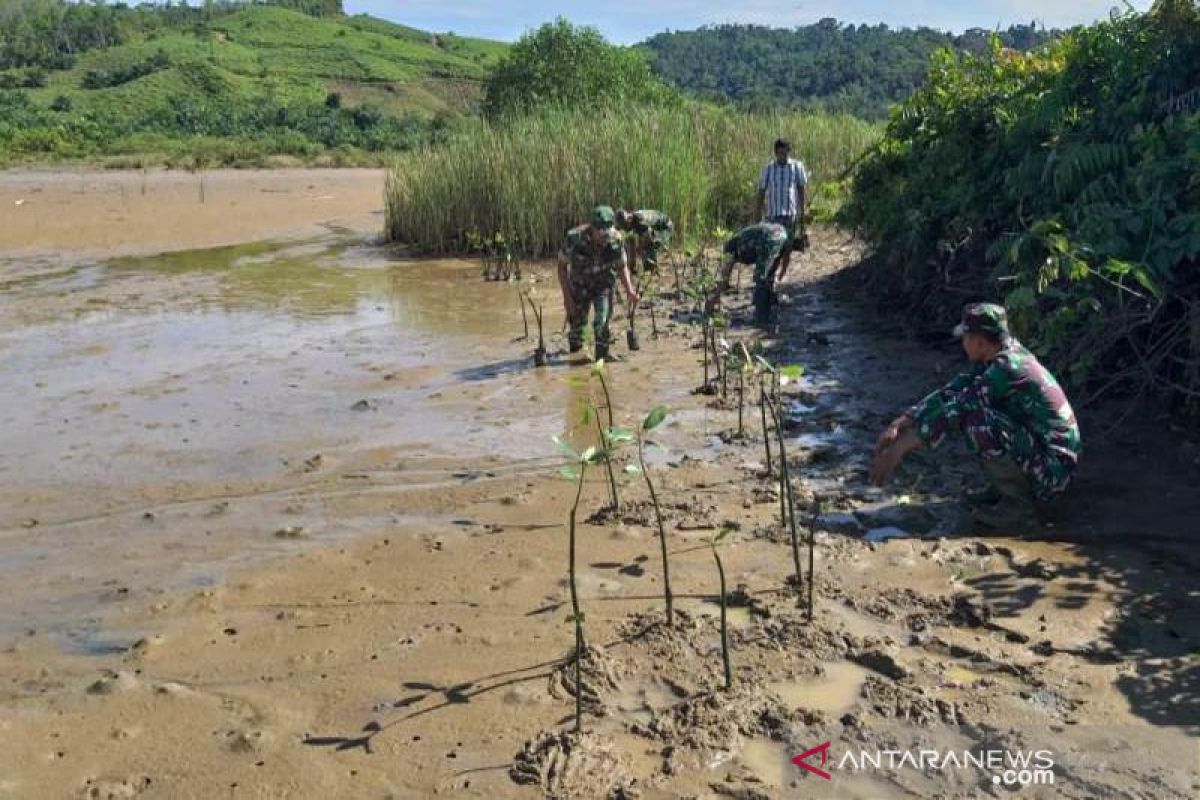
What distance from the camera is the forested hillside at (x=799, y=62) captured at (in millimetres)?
54188

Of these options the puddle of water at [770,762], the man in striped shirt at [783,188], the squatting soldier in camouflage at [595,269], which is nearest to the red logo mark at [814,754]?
the puddle of water at [770,762]

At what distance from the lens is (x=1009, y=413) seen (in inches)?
182

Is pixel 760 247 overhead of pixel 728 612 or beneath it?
overhead

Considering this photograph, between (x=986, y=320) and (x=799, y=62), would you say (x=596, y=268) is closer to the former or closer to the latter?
(x=986, y=320)

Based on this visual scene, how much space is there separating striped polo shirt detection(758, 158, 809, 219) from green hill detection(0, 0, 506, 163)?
14551 mm

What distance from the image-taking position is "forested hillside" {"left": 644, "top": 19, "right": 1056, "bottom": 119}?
5419cm

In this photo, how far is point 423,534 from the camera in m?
4.95

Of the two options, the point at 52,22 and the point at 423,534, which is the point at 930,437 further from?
the point at 52,22

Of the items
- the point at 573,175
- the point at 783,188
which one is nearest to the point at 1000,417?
the point at 783,188

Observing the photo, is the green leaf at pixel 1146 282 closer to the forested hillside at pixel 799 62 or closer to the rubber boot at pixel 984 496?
the rubber boot at pixel 984 496

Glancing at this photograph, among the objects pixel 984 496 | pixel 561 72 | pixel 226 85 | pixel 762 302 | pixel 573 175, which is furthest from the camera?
pixel 226 85

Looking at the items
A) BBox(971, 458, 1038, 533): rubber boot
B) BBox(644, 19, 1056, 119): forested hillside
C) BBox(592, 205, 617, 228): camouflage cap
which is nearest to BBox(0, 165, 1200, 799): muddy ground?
BBox(971, 458, 1038, 533): rubber boot

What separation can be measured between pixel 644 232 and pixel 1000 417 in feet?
16.2

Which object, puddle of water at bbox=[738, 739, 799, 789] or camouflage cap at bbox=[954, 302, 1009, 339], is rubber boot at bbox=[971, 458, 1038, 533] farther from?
puddle of water at bbox=[738, 739, 799, 789]
